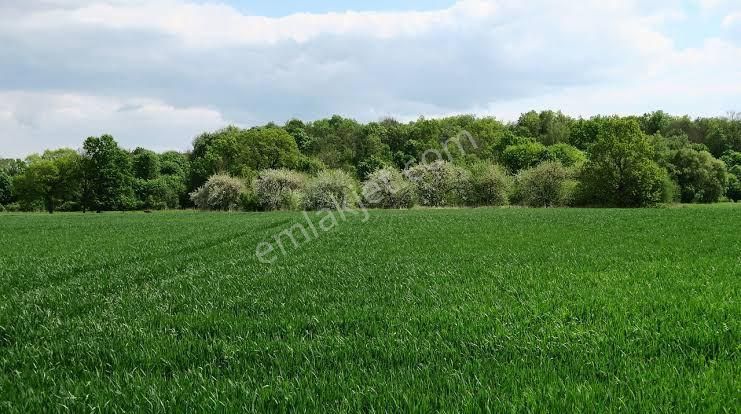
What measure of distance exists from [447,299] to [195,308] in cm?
396

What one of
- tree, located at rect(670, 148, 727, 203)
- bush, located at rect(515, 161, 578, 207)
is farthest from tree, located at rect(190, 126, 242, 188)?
tree, located at rect(670, 148, 727, 203)

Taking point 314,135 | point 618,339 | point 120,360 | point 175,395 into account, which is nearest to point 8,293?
point 120,360

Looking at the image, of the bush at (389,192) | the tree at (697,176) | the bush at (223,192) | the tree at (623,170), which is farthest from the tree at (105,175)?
the tree at (697,176)

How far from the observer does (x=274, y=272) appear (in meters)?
12.1

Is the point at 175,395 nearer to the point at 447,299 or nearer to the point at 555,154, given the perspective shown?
the point at 447,299

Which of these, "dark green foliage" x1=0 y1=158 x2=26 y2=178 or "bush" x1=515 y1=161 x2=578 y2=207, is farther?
"dark green foliage" x1=0 y1=158 x2=26 y2=178

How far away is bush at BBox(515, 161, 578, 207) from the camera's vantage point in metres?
61.3

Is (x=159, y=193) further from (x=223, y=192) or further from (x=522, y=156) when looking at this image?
(x=522, y=156)

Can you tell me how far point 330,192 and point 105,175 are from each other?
38511 mm

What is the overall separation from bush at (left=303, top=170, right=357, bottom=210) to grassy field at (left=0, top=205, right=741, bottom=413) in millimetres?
49933

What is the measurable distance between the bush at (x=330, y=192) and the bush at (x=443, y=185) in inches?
345

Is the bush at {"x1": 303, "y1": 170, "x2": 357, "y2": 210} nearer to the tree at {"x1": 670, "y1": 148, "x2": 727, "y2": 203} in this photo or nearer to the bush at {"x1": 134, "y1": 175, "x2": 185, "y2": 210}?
the bush at {"x1": 134, "y1": 175, "x2": 185, "y2": 210}

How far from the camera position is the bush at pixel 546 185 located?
201 feet

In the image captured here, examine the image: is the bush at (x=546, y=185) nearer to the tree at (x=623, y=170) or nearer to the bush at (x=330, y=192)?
the tree at (x=623, y=170)
